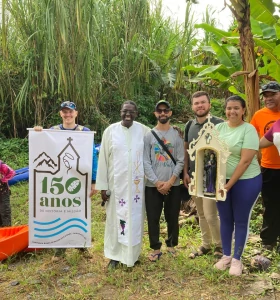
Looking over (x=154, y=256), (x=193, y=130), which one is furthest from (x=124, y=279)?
(x=193, y=130)

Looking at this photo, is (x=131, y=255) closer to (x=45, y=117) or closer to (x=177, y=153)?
(x=177, y=153)

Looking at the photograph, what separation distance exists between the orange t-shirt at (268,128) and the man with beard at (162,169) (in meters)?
0.71

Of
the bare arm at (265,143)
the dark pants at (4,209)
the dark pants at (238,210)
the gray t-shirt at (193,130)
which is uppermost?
the gray t-shirt at (193,130)

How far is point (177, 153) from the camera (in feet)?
10.2

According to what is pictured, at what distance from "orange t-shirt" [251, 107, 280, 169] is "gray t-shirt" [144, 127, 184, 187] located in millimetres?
714

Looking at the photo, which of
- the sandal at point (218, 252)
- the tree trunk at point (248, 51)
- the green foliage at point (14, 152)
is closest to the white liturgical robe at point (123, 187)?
the sandal at point (218, 252)

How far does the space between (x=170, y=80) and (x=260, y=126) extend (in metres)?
5.80

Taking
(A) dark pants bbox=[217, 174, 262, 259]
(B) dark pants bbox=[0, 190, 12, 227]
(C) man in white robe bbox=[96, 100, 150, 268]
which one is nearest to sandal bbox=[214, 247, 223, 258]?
(A) dark pants bbox=[217, 174, 262, 259]

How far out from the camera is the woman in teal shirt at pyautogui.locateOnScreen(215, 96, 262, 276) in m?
2.68

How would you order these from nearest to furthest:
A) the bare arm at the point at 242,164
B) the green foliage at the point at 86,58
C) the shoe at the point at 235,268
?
the bare arm at the point at 242,164 → the shoe at the point at 235,268 → the green foliage at the point at 86,58

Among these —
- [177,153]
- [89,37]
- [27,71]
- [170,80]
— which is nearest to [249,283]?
[177,153]

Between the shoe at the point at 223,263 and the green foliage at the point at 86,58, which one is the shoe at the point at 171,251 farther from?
the green foliage at the point at 86,58

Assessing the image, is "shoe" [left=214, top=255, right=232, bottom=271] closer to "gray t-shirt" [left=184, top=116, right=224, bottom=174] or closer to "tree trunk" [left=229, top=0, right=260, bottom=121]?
"gray t-shirt" [left=184, top=116, right=224, bottom=174]

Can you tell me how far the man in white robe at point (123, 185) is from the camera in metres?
3.07
